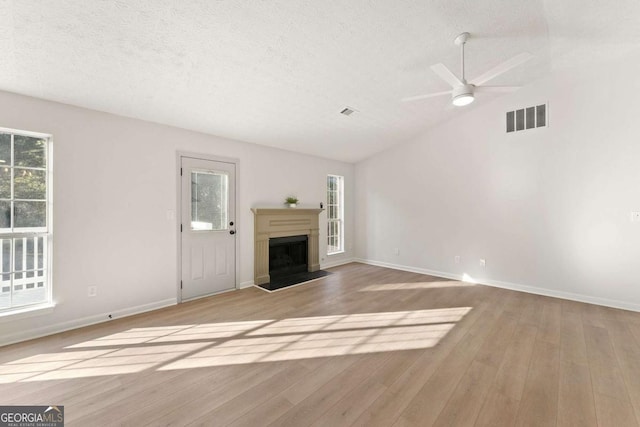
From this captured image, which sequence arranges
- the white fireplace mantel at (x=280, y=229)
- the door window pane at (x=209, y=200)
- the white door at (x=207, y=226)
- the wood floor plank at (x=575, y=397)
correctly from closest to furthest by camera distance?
1. the wood floor plank at (x=575, y=397)
2. the white door at (x=207, y=226)
3. the door window pane at (x=209, y=200)
4. the white fireplace mantel at (x=280, y=229)

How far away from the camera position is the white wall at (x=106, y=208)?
2852 millimetres

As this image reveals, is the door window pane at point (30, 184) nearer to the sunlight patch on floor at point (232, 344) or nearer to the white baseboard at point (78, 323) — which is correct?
the white baseboard at point (78, 323)

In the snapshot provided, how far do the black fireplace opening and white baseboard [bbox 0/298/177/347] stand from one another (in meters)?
1.81

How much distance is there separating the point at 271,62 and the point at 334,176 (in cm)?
375

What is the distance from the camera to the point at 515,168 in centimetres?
434

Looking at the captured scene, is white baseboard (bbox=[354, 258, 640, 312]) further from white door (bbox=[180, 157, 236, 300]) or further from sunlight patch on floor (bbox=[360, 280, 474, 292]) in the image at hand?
white door (bbox=[180, 157, 236, 300])

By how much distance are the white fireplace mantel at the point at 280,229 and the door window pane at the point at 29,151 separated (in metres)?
2.64

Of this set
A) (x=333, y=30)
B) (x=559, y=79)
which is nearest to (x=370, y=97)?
(x=333, y=30)

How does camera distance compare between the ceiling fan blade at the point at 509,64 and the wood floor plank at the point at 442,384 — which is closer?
the wood floor plank at the point at 442,384

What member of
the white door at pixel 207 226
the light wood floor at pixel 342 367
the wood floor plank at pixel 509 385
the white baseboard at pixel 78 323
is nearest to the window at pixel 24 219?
the white baseboard at pixel 78 323

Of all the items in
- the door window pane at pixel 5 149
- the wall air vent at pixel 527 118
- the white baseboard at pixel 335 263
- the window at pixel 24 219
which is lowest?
the white baseboard at pixel 335 263

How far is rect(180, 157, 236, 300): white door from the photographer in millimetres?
3885

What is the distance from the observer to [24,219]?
2.77m

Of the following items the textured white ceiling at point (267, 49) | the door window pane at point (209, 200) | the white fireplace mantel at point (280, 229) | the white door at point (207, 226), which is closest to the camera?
the textured white ceiling at point (267, 49)
